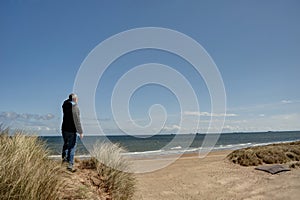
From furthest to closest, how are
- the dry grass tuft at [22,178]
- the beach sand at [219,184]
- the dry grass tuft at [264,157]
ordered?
1. the dry grass tuft at [264,157]
2. the beach sand at [219,184]
3. the dry grass tuft at [22,178]

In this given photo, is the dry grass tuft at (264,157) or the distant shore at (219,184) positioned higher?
the dry grass tuft at (264,157)

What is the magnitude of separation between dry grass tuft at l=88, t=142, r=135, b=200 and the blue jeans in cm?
70

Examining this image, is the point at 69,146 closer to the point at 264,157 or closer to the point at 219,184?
the point at 219,184

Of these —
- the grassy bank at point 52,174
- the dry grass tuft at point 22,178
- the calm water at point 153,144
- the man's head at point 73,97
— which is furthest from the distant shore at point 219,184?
the dry grass tuft at point 22,178

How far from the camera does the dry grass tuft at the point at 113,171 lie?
6531 mm

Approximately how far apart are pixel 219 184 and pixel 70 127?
6.67 metres

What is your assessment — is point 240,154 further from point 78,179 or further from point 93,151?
point 78,179

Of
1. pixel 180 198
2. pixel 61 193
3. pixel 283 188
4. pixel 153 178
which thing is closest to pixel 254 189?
pixel 283 188

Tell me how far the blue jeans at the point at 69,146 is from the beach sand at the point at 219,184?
225 centimetres

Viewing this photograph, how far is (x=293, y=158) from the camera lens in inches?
632

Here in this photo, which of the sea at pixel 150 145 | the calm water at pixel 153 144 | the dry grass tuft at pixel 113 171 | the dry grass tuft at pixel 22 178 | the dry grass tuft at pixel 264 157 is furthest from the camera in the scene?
the dry grass tuft at pixel 264 157

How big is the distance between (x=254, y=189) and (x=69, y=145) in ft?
22.6

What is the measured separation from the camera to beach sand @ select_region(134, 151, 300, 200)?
9203 millimetres

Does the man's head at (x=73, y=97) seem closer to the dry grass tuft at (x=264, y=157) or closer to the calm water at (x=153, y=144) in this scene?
the calm water at (x=153, y=144)
